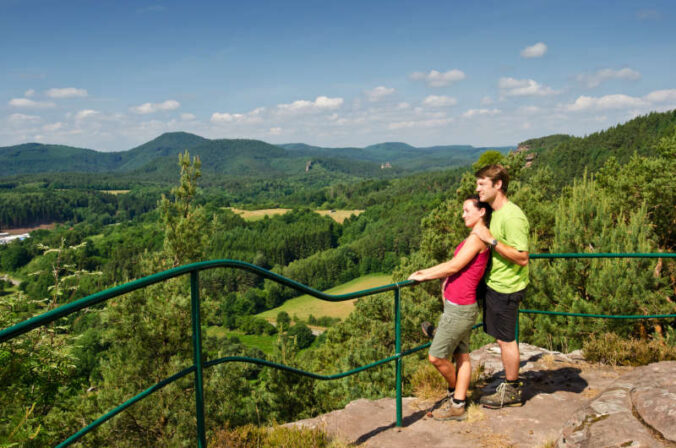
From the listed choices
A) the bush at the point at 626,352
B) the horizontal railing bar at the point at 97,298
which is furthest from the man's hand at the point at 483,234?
the bush at the point at 626,352

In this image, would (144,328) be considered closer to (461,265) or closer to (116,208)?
(461,265)

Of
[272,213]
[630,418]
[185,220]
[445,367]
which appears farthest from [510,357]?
[272,213]

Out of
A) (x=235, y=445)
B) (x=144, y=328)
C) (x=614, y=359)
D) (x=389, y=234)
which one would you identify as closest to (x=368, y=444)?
(x=235, y=445)

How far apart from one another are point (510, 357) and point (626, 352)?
1.95 metres

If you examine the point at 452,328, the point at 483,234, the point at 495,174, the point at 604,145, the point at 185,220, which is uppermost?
the point at 604,145

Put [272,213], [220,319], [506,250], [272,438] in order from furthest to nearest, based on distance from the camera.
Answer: [272,213] → [220,319] → [506,250] → [272,438]

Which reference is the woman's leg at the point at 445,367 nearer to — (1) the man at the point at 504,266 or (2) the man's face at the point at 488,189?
(1) the man at the point at 504,266

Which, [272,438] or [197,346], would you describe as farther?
[272,438]

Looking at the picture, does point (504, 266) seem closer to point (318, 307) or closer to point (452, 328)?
point (452, 328)

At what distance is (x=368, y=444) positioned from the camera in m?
3.07

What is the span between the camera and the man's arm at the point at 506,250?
10.0 feet

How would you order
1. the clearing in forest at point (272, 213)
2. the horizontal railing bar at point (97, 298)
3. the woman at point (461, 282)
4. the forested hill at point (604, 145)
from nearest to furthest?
the horizontal railing bar at point (97, 298), the woman at point (461, 282), the forested hill at point (604, 145), the clearing in forest at point (272, 213)

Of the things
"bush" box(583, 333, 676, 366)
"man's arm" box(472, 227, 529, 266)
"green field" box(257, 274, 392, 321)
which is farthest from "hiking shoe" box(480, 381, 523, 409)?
"green field" box(257, 274, 392, 321)

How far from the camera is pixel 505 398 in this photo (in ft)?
11.4
